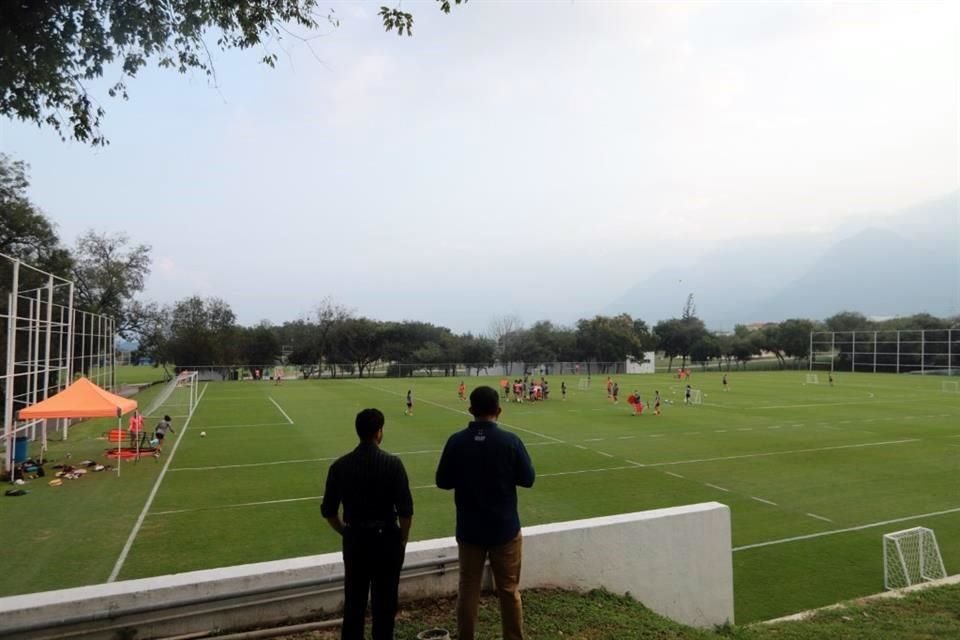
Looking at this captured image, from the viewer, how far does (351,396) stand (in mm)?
45312

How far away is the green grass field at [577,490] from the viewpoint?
10906 mm

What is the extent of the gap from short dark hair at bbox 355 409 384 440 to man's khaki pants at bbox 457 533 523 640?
45.9 inches

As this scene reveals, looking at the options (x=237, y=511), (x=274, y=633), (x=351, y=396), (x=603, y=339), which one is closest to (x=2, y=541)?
(x=237, y=511)

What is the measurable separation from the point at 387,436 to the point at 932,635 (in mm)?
19730

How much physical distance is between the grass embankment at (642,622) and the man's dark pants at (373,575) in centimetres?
76

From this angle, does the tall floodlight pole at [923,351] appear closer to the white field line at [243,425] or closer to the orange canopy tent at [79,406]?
the white field line at [243,425]

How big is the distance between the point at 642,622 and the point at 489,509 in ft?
7.19

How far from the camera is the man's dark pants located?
4.58 meters

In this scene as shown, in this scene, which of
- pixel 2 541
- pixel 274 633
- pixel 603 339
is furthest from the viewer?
pixel 603 339

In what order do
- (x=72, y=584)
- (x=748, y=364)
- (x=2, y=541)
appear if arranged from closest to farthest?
1. (x=72, y=584)
2. (x=2, y=541)
3. (x=748, y=364)

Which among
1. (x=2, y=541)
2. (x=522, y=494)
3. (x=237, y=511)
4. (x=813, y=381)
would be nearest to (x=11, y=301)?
(x=2, y=541)

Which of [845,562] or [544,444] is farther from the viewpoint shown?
[544,444]

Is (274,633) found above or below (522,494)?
above

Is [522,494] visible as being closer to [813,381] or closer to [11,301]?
[11,301]
